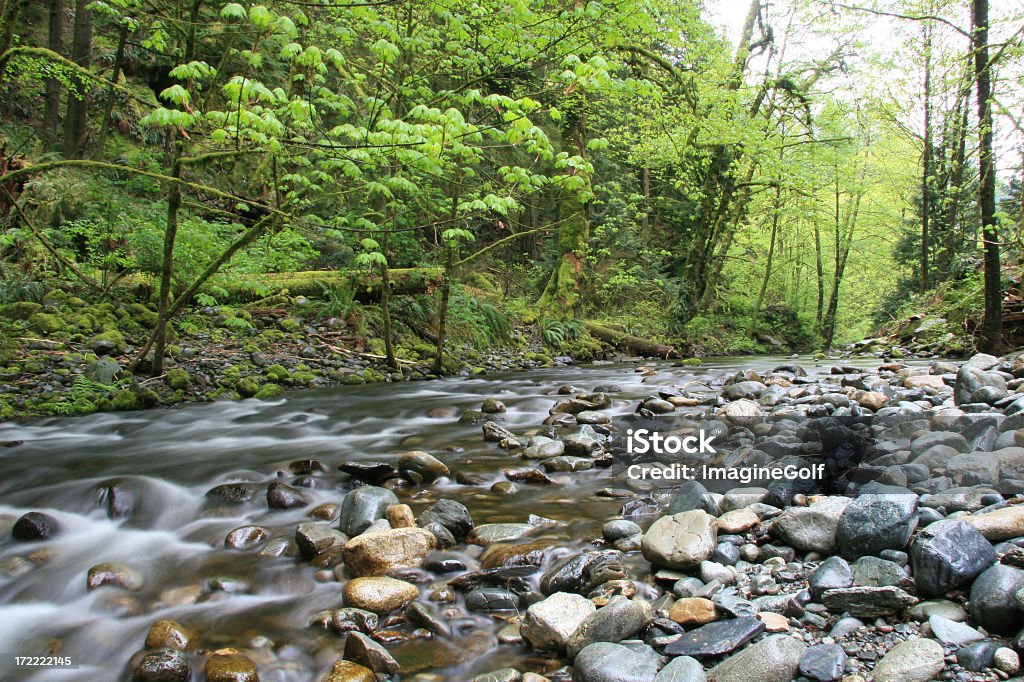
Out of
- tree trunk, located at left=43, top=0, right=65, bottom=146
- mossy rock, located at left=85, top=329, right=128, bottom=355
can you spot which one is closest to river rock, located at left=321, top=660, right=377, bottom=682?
mossy rock, located at left=85, top=329, right=128, bottom=355

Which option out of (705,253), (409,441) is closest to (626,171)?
(705,253)

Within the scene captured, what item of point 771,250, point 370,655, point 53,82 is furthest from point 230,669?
point 771,250

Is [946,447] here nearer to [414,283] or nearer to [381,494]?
[381,494]

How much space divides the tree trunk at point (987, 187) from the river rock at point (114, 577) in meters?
8.75

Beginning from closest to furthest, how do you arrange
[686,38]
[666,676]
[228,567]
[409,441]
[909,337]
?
[666,676] → [228,567] → [409,441] → [909,337] → [686,38]

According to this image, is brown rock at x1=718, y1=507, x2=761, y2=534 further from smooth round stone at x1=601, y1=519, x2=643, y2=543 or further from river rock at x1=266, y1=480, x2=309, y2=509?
river rock at x1=266, y1=480, x2=309, y2=509

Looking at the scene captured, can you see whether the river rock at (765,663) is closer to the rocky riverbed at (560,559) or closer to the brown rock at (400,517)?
the rocky riverbed at (560,559)

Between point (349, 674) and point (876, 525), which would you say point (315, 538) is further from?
point (876, 525)

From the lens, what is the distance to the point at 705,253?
17.9 meters

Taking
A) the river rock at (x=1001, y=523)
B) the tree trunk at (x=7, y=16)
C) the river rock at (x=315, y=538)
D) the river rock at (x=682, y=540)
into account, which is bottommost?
the river rock at (x=315, y=538)

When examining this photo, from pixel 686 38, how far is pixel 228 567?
60.4ft

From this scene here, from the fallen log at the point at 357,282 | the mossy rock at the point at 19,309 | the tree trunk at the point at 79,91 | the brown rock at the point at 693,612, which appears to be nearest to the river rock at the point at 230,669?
the brown rock at the point at 693,612

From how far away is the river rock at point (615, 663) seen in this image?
2074mm

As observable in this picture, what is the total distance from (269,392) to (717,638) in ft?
23.1
